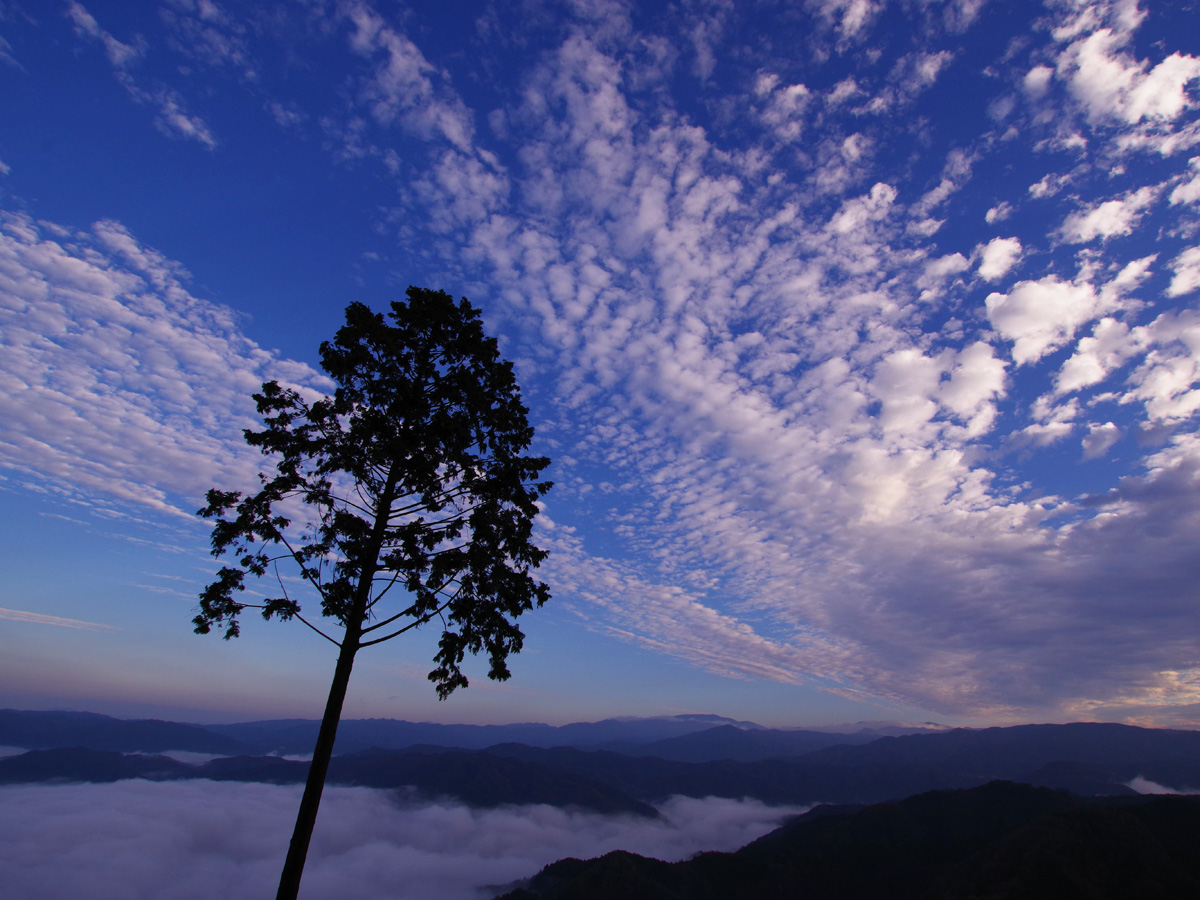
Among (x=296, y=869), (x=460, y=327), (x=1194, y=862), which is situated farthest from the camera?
(x=1194, y=862)

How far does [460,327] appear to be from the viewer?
17.8m

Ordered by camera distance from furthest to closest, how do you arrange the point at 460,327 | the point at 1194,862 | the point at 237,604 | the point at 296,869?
the point at 1194,862 → the point at 460,327 → the point at 237,604 → the point at 296,869

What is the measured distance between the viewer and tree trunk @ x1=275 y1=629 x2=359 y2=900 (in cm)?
1293

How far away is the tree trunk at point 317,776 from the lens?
12.9 m

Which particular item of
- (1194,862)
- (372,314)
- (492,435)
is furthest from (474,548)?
(1194,862)

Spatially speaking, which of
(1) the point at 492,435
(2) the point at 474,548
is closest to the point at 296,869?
(2) the point at 474,548

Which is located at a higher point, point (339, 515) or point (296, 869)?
point (339, 515)

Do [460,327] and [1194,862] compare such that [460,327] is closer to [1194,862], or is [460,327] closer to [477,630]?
[477,630]

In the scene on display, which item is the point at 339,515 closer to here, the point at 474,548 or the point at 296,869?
the point at 474,548

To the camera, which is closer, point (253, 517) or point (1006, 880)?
point (253, 517)

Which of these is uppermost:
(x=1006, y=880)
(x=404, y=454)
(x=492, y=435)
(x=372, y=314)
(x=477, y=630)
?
(x=372, y=314)

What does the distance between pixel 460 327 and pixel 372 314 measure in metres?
2.62

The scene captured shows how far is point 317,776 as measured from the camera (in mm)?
13844

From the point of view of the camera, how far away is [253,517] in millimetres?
Answer: 15812
